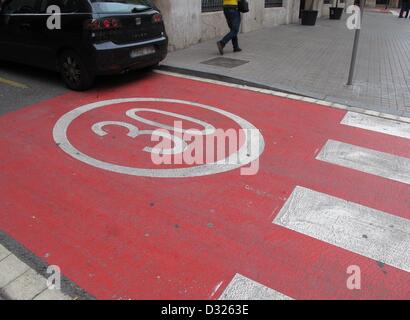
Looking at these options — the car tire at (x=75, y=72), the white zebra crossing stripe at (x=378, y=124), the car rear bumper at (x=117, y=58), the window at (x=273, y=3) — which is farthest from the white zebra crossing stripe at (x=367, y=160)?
the window at (x=273, y=3)

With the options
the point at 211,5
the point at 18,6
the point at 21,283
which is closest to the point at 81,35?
the point at 18,6

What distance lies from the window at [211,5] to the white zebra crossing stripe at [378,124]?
6.52 metres

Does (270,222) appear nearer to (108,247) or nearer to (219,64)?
(108,247)

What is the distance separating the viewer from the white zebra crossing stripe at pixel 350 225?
10.0 ft

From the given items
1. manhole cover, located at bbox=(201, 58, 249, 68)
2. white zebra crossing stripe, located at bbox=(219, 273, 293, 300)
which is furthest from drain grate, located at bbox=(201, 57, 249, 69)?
white zebra crossing stripe, located at bbox=(219, 273, 293, 300)

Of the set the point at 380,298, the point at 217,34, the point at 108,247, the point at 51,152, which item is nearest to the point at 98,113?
the point at 51,152

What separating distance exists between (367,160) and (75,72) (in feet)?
15.8

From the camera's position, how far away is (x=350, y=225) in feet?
11.0

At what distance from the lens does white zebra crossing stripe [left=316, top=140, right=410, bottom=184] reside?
4.30m

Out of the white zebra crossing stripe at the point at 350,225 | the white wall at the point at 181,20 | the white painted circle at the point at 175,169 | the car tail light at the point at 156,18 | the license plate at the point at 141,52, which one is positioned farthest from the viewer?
the white wall at the point at 181,20

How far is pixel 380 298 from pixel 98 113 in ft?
14.4

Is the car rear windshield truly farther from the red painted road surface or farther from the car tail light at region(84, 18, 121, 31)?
the red painted road surface

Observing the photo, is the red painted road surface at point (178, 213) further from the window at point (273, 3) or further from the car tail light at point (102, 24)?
the window at point (273, 3)

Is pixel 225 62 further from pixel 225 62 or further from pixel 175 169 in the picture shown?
pixel 175 169
